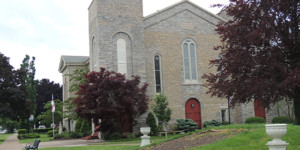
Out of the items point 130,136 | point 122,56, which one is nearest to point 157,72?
point 122,56

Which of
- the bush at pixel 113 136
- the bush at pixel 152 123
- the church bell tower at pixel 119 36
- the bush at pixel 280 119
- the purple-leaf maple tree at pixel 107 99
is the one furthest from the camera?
the bush at pixel 280 119

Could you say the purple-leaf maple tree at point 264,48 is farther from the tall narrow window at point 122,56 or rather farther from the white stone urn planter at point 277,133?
the tall narrow window at point 122,56

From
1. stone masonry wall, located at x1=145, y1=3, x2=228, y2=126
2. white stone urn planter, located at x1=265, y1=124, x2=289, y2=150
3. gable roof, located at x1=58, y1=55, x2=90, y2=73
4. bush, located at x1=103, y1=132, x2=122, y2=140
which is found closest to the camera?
white stone urn planter, located at x1=265, y1=124, x2=289, y2=150

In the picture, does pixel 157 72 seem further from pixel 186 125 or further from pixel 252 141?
pixel 252 141

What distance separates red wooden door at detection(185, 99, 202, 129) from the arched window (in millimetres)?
2181

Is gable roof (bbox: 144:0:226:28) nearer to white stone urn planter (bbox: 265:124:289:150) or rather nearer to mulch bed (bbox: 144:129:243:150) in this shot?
mulch bed (bbox: 144:129:243:150)

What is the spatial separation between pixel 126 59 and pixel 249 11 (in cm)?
1645

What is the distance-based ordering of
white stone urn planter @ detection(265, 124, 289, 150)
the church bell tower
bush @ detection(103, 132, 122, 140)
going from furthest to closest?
the church bell tower → bush @ detection(103, 132, 122, 140) → white stone urn planter @ detection(265, 124, 289, 150)

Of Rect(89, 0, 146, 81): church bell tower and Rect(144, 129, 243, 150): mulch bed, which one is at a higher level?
Rect(89, 0, 146, 81): church bell tower

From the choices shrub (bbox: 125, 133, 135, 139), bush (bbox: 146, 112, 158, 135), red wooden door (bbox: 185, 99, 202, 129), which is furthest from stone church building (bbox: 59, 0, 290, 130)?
shrub (bbox: 125, 133, 135, 139)

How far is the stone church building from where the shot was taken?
90.6 ft

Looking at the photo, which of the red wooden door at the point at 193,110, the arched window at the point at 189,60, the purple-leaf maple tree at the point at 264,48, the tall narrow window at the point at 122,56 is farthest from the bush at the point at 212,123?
the purple-leaf maple tree at the point at 264,48

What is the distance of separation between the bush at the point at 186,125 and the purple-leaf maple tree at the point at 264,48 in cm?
1502

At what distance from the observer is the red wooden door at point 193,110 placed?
Answer: 29.4 m
